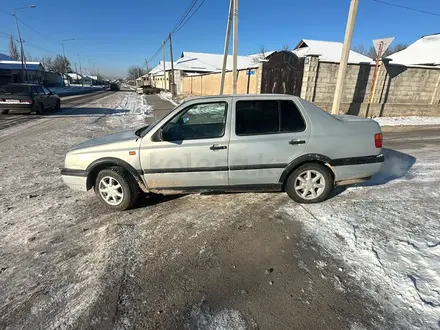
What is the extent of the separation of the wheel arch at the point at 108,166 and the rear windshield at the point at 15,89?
12138 millimetres

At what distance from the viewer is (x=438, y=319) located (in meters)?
1.92

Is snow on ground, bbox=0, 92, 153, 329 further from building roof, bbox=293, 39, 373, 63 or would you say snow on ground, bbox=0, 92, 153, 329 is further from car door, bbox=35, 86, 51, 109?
building roof, bbox=293, 39, 373, 63

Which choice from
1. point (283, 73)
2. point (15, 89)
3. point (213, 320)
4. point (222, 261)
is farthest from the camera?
point (283, 73)

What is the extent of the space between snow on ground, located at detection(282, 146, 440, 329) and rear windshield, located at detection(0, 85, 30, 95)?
560 inches

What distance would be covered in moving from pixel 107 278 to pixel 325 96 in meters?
12.6

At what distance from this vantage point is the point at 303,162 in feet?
11.8

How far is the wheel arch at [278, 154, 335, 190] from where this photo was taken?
3.54m

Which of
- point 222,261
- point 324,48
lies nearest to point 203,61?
point 324,48

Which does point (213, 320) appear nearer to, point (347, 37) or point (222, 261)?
point (222, 261)

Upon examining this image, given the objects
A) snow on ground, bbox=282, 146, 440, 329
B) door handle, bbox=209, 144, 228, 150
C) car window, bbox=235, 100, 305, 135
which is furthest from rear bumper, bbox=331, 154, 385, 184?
door handle, bbox=209, 144, 228, 150

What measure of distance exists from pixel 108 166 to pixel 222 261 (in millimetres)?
2085

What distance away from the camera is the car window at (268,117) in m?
3.47

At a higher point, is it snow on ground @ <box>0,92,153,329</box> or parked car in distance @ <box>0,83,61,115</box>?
parked car in distance @ <box>0,83,61,115</box>

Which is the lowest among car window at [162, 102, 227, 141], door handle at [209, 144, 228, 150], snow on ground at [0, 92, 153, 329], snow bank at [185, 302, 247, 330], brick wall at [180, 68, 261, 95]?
snow on ground at [0, 92, 153, 329]
